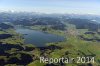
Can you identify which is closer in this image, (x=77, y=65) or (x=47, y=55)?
(x=77, y=65)

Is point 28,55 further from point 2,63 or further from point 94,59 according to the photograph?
point 94,59

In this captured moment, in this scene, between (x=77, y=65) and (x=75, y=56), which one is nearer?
(x=77, y=65)

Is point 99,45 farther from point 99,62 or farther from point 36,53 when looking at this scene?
point 36,53

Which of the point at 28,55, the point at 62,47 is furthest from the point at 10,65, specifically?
the point at 62,47

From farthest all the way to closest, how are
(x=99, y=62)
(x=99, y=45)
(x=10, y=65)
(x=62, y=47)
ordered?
1. (x=99, y=45)
2. (x=62, y=47)
3. (x=99, y=62)
4. (x=10, y=65)

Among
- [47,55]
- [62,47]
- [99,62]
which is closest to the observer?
[99,62]

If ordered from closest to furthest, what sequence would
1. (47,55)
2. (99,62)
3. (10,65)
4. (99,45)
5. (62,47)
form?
(10,65)
(99,62)
(47,55)
(62,47)
(99,45)

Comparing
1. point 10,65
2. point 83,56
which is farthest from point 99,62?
point 10,65

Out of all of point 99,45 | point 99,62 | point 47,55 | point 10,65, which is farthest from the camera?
point 99,45
